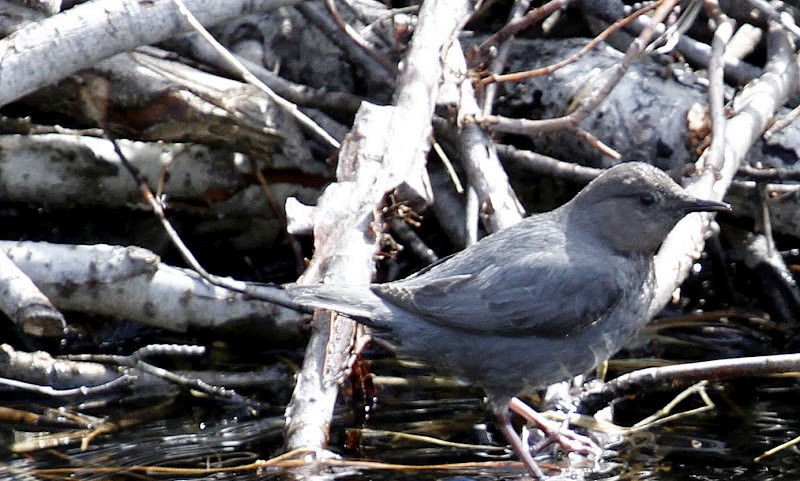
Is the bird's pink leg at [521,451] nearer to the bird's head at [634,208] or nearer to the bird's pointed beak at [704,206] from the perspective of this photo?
the bird's head at [634,208]

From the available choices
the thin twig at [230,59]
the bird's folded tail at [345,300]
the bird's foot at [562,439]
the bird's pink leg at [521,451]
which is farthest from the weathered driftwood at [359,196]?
the bird's foot at [562,439]

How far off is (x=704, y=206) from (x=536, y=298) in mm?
683

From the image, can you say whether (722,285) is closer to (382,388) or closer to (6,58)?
(382,388)

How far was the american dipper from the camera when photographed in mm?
4211

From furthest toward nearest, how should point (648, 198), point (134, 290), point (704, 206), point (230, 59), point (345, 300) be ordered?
point (134, 290)
point (230, 59)
point (648, 198)
point (704, 206)
point (345, 300)

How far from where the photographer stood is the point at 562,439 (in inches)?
168

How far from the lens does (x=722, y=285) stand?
19.2 feet

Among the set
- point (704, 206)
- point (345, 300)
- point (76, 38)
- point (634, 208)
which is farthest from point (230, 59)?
point (704, 206)

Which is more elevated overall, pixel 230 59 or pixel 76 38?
pixel 76 38

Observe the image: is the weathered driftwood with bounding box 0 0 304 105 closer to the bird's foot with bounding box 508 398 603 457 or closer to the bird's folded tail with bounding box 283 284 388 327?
the bird's folded tail with bounding box 283 284 388 327

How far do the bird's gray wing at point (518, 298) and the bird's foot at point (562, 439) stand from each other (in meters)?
0.35

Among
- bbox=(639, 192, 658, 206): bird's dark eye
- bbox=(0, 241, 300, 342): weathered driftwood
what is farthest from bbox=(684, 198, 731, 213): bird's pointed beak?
bbox=(0, 241, 300, 342): weathered driftwood

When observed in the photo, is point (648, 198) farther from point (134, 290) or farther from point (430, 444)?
point (134, 290)

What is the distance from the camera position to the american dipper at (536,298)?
4211 millimetres
